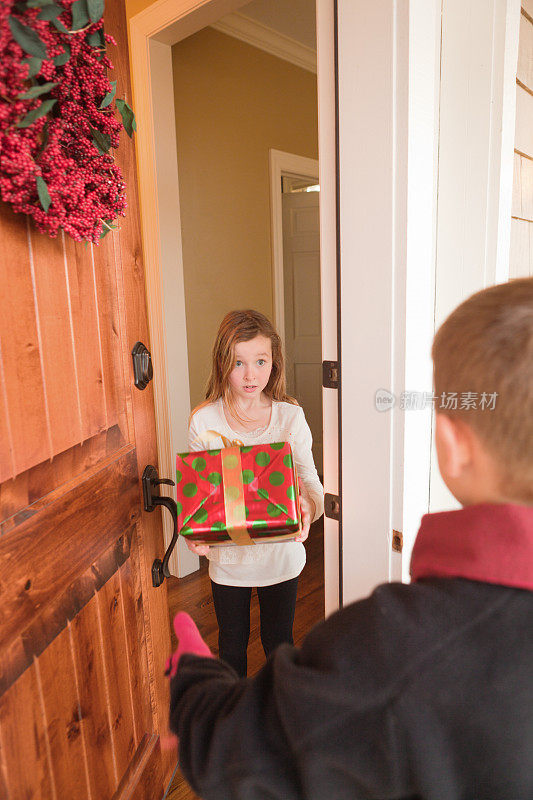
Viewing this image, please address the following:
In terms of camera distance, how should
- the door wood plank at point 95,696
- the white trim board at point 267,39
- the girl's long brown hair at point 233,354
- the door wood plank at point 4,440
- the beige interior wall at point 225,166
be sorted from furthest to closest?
the white trim board at point 267,39 → the beige interior wall at point 225,166 → the girl's long brown hair at point 233,354 → the door wood plank at point 95,696 → the door wood plank at point 4,440

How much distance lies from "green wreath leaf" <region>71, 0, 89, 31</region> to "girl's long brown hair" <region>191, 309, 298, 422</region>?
92cm

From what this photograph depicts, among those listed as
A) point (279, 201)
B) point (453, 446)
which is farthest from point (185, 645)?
point (279, 201)

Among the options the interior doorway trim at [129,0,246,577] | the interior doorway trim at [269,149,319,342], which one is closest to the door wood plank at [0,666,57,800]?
the interior doorway trim at [129,0,246,577]

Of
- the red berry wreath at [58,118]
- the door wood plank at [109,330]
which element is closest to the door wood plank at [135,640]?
the door wood plank at [109,330]

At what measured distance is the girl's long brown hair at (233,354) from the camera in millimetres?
1567

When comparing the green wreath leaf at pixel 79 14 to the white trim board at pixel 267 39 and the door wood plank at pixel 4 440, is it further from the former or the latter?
the white trim board at pixel 267 39

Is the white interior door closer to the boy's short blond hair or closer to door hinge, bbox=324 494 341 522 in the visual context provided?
door hinge, bbox=324 494 341 522

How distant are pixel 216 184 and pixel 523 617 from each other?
3152 millimetres

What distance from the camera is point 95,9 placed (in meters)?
0.70

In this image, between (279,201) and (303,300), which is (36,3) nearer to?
(279,201)

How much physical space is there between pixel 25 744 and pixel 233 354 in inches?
40.6

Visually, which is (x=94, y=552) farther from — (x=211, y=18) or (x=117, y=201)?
(x=211, y=18)

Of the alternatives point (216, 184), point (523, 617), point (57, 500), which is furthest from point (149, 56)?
point (523, 617)

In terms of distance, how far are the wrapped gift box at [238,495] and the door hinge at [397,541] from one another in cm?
23
